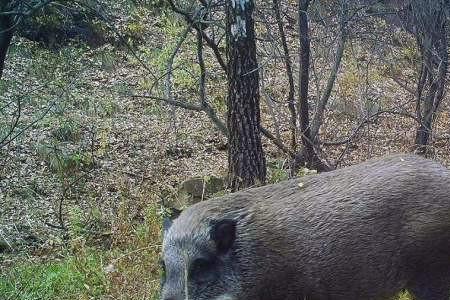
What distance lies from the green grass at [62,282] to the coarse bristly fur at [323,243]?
1.63m

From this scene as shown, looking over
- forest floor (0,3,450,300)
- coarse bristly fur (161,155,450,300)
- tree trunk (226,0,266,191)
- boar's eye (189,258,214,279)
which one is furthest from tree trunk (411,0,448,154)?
boar's eye (189,258,214,279)

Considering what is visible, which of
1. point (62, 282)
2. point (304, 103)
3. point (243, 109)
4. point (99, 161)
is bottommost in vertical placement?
point (62, 282)

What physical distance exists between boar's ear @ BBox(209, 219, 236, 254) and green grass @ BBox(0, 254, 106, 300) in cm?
170

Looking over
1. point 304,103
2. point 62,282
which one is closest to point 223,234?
point 62,282

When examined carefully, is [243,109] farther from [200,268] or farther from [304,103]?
[200,268]

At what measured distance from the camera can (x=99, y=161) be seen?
427 inches

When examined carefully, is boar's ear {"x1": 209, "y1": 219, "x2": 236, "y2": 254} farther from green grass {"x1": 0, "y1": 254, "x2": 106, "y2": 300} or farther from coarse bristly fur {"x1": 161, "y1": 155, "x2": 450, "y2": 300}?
green grass {"x1": 0, "y1": 254, "x2": 106, "y2": 300}

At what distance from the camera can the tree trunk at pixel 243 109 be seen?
6.74 metres

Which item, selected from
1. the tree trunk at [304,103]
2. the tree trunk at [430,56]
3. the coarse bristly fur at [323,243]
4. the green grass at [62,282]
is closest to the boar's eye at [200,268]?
the coarse bristly fur at [323,243]

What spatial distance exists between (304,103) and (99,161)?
137 inches

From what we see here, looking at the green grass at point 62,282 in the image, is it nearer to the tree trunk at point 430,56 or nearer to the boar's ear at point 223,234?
the boar's ear at point 223,234

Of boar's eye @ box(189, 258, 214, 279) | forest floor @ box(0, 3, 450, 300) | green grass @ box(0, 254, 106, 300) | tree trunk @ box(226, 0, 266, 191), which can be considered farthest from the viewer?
tree trunk @ box(226, 0, 266, 191)

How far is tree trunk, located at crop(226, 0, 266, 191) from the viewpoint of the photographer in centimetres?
674

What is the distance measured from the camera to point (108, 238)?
7.45 meters
